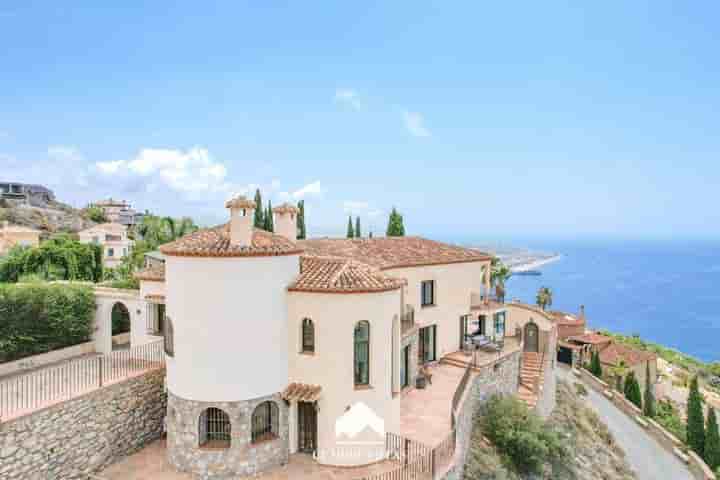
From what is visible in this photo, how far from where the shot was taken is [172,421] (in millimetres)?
15148

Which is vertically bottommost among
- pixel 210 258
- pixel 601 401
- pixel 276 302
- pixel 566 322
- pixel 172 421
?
pixel 601 401

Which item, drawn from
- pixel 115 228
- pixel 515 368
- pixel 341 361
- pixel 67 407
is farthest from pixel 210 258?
pixel 115 228

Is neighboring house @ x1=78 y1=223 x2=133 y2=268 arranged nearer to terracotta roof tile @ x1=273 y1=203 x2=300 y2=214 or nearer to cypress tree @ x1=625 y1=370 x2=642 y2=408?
terracotta roof tile @ x1=273 y1=203 x2=300 y2=214

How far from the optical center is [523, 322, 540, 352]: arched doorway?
31156 millimetres

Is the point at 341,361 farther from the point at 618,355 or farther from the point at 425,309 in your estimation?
the point at 618,355

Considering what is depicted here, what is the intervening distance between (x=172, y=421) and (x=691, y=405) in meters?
37.6

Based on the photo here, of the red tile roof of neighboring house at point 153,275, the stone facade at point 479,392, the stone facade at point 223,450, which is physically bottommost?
the stone facade at point 479,392

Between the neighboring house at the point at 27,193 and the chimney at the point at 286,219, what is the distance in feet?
339

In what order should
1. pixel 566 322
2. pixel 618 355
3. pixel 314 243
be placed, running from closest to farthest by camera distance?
1. pixel 314 243
2. pixel 618 355
3. pixel 566 322

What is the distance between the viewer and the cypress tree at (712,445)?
32.5 m

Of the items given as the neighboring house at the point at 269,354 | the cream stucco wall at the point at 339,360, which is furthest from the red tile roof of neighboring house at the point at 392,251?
the cream stucco wall at the point at 339,360

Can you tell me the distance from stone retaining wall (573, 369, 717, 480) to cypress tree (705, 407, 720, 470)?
51.8 inches

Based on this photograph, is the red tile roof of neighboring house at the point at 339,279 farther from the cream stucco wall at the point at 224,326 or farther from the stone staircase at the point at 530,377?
the stone staircase at the point at 530,377

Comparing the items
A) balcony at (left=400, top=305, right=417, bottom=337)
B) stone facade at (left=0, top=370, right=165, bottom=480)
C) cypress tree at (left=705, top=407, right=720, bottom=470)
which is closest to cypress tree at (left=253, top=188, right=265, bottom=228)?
balcony at (left=400, top=305, right=417, bottom=337)
